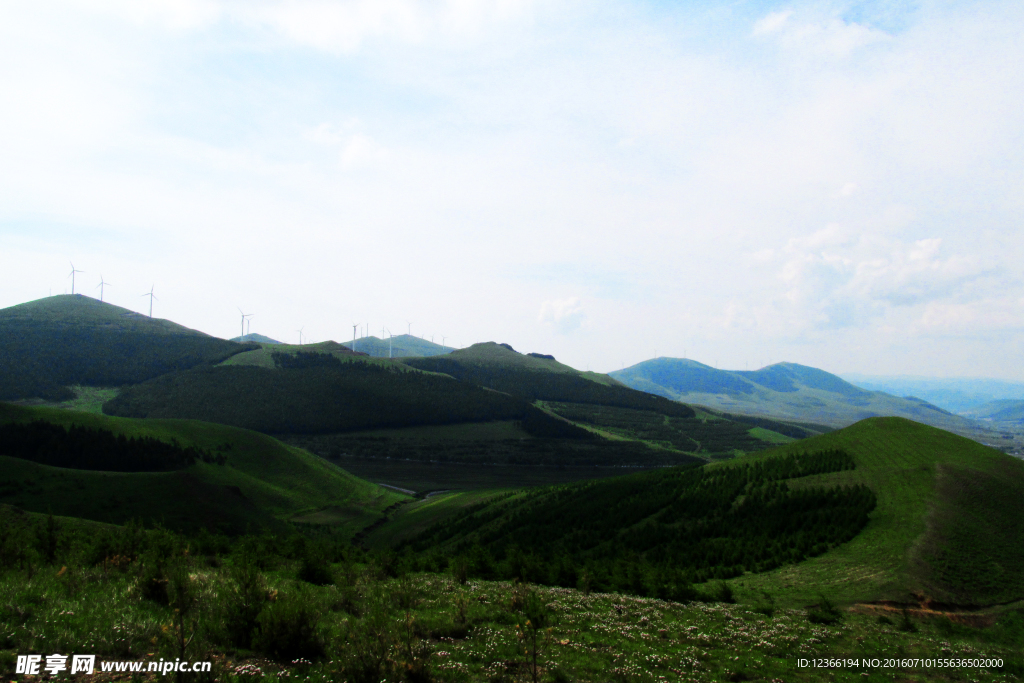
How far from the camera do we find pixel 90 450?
318 feet

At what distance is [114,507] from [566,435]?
152 m

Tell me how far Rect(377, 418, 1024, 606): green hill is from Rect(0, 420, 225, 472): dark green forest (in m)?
58.2

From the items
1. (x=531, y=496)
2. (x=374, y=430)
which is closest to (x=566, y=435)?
(x=374, y=430)

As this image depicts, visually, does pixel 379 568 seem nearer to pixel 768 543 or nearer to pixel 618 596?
pixel 618 596

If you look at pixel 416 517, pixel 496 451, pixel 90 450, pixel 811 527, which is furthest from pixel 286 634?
pixel 496 451

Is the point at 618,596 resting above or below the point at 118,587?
below

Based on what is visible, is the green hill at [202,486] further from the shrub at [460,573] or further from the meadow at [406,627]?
the meadow at [406,627]

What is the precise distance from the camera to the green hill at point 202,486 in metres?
65.5

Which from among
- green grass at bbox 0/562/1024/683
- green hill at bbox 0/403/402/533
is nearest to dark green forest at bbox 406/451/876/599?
green grass at bbox 0/562/1024/683

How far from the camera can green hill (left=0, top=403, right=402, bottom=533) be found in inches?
2579

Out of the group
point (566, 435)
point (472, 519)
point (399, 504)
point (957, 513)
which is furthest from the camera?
point (566, 435)

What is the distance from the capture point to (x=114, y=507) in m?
65.4

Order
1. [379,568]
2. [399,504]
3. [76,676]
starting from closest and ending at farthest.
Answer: [76,676], [379,568], [399,504]

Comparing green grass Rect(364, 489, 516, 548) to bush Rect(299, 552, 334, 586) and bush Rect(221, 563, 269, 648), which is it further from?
bush Rect(221, 563, 269, 648)
